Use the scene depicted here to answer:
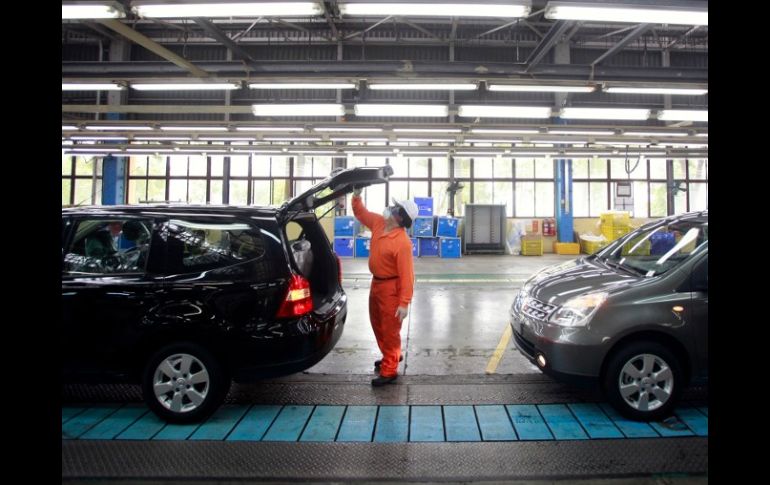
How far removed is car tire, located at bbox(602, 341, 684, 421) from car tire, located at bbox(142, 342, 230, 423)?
3.05 meters

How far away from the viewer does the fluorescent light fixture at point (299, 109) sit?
8.59 metres

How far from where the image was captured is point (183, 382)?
3.37 m

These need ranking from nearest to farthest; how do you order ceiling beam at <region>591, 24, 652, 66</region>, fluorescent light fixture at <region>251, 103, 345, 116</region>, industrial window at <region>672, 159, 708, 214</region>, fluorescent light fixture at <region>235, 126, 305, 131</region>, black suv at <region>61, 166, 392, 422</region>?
black suv at <region>61, 166, 392, 422</region> → ceiling beam at <region>591, 24, 652, 66</region> → fluorescent light fixture at <region>251, 103, 345, 116</region> → fluorescent light fixture at <region>235, 126, 305, 131</region> → industrial window at <region>672, 159, 708, 214</region>

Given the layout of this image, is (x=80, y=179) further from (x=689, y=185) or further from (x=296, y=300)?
(x=689, y=185)

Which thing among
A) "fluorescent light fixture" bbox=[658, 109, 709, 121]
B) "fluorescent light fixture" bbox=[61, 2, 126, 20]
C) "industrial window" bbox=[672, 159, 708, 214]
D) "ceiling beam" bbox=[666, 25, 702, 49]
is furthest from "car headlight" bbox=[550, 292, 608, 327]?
"industrial window" bbox=[672, 159, 708, 214]

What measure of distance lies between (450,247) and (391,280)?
49.3 feet

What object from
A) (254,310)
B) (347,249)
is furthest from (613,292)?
(347,249)

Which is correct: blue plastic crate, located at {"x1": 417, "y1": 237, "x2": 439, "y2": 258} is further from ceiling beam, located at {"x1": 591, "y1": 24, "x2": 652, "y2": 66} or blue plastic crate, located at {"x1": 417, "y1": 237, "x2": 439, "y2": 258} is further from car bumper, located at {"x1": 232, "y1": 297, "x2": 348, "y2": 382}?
car bumper, located at {"x1": 232, "y1": 297, "x2": 348, "y2": 382}

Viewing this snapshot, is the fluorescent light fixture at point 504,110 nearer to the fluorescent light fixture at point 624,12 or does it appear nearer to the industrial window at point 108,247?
the fluorescent light fixture at point 624,12

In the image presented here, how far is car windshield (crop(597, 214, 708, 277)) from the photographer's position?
386 cm

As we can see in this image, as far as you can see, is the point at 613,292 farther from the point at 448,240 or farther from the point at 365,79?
the point at 448,240

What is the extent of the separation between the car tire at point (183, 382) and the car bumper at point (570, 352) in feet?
8.45

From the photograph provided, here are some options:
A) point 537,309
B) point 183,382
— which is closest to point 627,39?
point 537,309

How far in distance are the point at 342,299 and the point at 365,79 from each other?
15.0 feet
